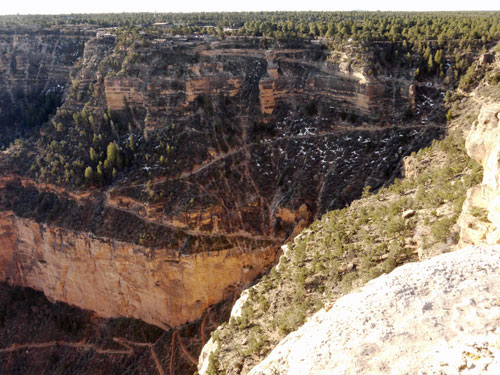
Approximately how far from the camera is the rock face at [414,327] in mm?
11477

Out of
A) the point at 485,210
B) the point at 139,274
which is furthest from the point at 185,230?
the point at 485,210

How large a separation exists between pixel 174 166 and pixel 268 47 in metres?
19.4

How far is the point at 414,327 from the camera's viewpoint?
41.4ft

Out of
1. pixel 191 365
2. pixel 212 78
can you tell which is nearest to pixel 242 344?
pixel 191 365

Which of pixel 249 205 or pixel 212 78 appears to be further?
pixel 212 78

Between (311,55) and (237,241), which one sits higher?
(311,55)

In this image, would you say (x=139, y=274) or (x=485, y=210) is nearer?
(x=485, y=210)

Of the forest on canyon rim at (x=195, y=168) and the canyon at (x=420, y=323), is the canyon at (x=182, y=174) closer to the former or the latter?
the forest on canyon rim at (x=195, y=168)

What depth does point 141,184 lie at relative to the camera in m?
41.2

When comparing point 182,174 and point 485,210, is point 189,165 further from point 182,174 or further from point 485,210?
point 485,210

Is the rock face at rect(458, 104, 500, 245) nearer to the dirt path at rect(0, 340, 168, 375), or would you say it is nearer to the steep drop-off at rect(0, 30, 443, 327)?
the steep drop-off at rect(0, 30, 443, 327)

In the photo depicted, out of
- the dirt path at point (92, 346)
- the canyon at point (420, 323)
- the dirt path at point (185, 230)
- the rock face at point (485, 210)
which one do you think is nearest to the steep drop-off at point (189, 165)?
the dirt path at point (185, 230)

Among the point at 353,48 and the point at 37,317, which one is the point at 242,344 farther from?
the point at 353,48

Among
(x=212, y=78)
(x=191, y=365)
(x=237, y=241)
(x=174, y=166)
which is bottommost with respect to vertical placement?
(x=191, y=365)
